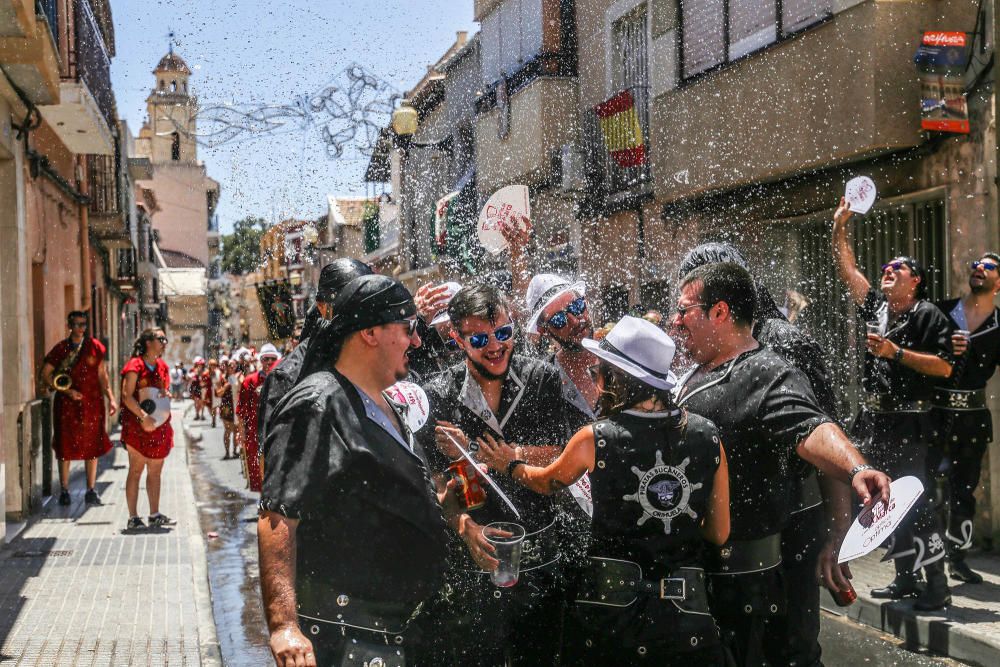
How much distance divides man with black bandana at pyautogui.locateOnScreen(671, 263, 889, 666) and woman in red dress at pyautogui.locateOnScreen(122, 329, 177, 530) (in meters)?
7.20

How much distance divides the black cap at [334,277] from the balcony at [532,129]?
13.3 m

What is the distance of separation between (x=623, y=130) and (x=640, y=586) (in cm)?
1315

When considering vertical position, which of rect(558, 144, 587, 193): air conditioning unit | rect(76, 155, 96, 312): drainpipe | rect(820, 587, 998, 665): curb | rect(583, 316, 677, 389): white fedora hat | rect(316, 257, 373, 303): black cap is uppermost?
rect(558, 144, 587, 193): air conditioning unit

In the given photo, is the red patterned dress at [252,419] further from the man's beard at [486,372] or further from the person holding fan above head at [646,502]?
the person holding fan above head at [646,502]

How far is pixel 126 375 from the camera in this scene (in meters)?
10.5

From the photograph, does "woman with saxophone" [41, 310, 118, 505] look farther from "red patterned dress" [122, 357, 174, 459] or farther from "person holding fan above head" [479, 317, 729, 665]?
"person holding fan above head" [479, 317, 729, 665]

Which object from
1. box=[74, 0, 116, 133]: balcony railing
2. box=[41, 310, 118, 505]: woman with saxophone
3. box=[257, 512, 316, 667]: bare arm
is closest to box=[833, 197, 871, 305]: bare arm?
box=[257, 512, 316, 667]: bare arm

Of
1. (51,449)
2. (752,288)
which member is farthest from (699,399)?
(51,449)

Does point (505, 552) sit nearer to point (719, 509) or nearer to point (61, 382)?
point (719, 509)

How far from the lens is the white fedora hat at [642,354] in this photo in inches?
140

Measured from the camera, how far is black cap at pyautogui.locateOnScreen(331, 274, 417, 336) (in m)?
3.24

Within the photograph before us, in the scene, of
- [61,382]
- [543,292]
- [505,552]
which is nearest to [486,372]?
[543,292]

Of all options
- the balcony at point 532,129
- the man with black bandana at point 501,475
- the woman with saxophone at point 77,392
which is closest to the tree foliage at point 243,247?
the balcony at point 532,129

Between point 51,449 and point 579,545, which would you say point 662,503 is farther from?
point 51,449
